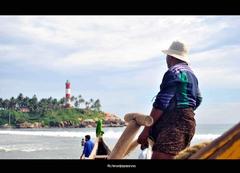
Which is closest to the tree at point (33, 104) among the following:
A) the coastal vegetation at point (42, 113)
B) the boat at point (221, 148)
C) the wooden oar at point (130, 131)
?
the coastal vegetation at point (42, 113)

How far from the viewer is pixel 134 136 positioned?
241 cm

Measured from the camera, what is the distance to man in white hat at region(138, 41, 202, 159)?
2.43 meters

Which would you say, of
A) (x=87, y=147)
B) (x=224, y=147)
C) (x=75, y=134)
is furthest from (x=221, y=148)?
(x=75, y=134)

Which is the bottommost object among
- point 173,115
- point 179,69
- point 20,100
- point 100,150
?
point 100,150

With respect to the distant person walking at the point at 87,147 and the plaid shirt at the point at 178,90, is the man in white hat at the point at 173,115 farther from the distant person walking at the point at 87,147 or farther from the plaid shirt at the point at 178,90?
the distant person walking at the point at 87,147

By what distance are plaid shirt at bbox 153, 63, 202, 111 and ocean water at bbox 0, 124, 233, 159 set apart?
0.15 m

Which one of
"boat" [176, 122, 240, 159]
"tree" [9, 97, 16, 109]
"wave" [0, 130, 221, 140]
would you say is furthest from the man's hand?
"tree" [9, 97, 16, 109]

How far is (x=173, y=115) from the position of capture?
8.01ft

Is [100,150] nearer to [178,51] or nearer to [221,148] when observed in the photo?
[178,51]

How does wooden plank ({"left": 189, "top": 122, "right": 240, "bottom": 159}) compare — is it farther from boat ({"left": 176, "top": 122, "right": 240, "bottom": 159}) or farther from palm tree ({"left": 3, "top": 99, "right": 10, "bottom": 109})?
palm tree ({"left": 3, "top": 99, "right": 10, "bottom": 109})

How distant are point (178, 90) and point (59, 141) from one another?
969 millimetres
